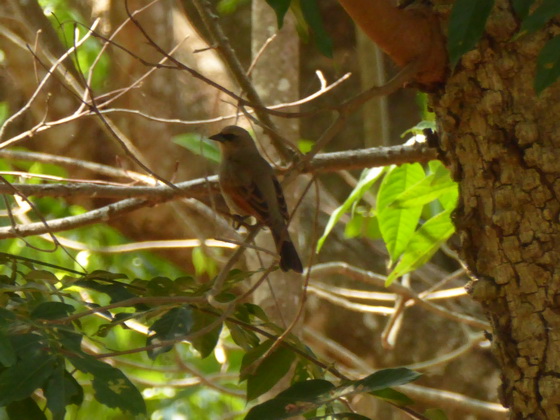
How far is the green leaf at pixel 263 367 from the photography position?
1.96 meters

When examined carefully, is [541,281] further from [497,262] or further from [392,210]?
[392,210]

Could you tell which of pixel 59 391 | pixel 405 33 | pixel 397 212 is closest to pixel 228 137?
pixel 397 212

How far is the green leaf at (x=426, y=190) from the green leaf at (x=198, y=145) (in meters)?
1.32

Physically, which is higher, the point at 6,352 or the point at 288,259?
the point at 6,352

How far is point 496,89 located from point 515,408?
0.83 m

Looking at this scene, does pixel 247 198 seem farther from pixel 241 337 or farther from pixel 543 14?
pixel 543 14

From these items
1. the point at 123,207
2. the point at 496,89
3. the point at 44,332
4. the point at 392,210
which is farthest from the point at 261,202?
the point at 44,332

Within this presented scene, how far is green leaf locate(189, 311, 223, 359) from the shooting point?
6.36 feet

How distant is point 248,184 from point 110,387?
7.91ft

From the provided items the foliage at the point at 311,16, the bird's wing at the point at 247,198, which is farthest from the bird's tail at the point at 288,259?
the foliage at the point at 311,16

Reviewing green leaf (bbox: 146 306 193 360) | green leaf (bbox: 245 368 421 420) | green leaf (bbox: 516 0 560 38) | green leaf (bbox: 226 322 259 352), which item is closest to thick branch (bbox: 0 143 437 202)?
green leaf (bbox: 226 322 259 352)

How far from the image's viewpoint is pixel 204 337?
197cm

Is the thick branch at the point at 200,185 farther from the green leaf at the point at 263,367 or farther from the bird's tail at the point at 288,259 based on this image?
the green leaf at the point at 263,367

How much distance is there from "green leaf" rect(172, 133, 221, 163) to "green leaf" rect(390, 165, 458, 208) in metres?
1.32
